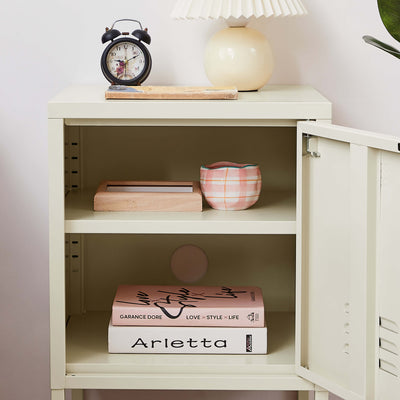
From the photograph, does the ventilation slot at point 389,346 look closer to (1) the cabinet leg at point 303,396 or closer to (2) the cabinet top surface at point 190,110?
(2) the cabinet top surface at point 190,110

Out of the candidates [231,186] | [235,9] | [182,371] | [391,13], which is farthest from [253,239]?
[391,13]

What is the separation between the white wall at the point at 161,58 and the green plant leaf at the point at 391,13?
49 centimetres

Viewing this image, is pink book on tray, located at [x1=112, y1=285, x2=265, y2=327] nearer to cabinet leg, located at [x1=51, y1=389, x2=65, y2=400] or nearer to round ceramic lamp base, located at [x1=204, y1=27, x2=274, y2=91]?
cabinet leg, located at [x1=51, y1=389, x2=65, y2=400]

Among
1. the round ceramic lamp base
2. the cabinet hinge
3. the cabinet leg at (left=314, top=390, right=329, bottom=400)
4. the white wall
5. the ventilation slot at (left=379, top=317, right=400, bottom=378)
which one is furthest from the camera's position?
the white wall

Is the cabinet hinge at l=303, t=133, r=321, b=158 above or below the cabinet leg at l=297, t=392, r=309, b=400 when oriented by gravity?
above

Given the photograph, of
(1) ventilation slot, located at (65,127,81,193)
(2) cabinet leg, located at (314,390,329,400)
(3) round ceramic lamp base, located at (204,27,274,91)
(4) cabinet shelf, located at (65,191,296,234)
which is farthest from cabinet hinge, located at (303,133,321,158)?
(1) ventilation slot, located at (65,127,81,193)

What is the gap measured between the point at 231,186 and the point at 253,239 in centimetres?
34

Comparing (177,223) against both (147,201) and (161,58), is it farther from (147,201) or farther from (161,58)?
(161,58)

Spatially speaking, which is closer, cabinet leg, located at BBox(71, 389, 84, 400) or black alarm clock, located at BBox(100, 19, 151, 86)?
black alarm clock, located at BBox(100, 19, 151, 86)

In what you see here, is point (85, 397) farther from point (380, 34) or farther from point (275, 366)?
point (380, 34)

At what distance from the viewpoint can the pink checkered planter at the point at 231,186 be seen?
5.15ft

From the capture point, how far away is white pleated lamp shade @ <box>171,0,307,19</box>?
157cm

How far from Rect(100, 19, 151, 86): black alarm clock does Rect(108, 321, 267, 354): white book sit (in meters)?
0.53

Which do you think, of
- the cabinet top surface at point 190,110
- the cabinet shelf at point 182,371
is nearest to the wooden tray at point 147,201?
the cabinet top surface at point 190,110
